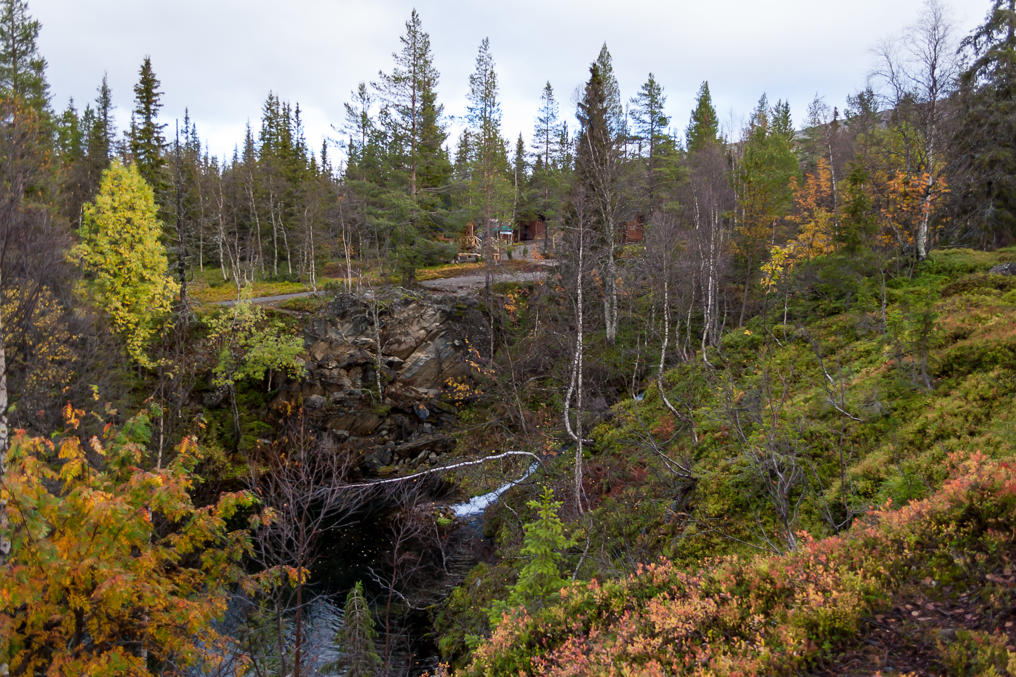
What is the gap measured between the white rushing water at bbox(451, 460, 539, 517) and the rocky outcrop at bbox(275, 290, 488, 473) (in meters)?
4.56

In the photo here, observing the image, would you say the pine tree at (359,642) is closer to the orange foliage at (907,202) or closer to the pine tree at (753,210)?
the pine tree at (753,210)

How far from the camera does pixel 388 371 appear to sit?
2503 centimetres

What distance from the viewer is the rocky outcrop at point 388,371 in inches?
913

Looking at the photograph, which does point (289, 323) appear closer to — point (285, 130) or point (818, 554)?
point (818, 554)

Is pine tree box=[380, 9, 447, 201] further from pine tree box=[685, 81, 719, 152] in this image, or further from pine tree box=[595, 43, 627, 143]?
pine tree box=[685, 81, 719, 152]

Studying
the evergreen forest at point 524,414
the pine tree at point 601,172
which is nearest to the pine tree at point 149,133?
the evergreen forest at point 524,414

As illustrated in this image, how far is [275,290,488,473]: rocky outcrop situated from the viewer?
23.2 meters

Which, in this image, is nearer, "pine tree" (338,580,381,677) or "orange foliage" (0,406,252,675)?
"orange foliage" (0,406,252,675)

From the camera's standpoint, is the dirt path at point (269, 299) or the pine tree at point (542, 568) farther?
the dirt path at point (269, 299)

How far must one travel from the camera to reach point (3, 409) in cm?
748

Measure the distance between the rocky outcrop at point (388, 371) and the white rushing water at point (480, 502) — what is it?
180 inches

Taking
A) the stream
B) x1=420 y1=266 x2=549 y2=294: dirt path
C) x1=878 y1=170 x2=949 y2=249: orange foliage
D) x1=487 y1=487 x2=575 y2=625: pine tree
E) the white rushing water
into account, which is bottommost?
the stream

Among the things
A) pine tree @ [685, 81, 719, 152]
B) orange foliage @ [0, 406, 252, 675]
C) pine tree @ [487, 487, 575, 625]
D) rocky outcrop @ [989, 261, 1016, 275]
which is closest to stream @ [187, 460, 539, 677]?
pine tree @ [487, 487, 575, 625]

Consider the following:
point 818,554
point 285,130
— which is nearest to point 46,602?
point 818,554
